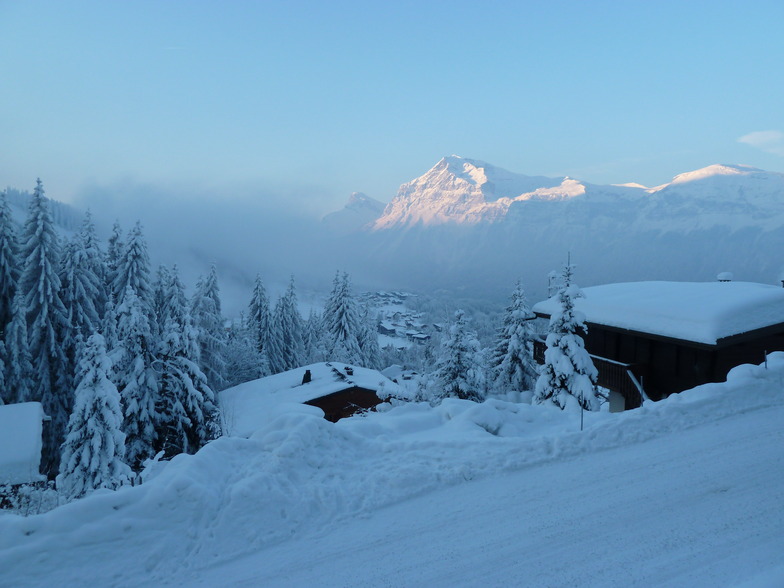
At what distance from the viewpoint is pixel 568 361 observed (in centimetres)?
1572

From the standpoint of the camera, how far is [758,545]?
504cm

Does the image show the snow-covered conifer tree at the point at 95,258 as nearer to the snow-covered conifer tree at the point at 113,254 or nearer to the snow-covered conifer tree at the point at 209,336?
the snow-covered conifer tree at the point at 113,254

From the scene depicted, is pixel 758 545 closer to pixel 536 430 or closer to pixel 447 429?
pixel 536 430

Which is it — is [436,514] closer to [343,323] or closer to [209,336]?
[209,336]

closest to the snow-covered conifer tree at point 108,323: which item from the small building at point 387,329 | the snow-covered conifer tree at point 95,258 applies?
the snow-covered conifer tree at point 95,258

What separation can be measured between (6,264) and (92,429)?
18742 mm

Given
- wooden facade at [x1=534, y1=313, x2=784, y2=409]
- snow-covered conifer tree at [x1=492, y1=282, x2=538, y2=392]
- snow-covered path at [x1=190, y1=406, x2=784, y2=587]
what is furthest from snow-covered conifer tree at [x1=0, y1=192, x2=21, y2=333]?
wooden facade at [x1=534, y1=313, x2=784, y2=409]

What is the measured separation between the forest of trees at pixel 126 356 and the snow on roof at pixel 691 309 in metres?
1.98

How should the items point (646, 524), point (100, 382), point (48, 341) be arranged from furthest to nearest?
point (48, 341) < point (100, 382) < point (646, 524)

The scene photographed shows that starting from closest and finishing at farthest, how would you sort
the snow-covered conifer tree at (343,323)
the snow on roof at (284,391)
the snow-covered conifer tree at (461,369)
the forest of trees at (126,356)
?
the forest of trees at (126,356)
the snow-covered conifer tree at (461,369)
the snow on roof at (284,391)
the snow-covered conifer tree at (343,323)

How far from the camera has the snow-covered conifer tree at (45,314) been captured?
2852 centimetres

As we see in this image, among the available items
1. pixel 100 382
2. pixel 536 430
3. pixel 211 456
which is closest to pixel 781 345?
pixel 536 430

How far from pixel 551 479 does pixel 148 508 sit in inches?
227

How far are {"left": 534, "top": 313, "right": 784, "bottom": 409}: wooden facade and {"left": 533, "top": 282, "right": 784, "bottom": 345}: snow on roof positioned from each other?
0.83ft
